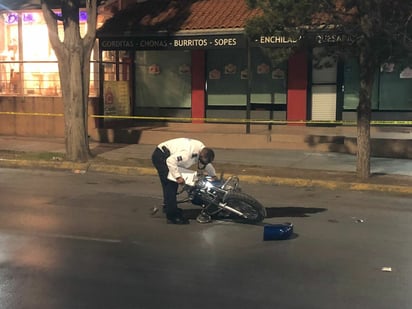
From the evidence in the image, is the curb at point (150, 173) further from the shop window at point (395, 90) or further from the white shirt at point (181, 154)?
the shop window at point (395, 90)

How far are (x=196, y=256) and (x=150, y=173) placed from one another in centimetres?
610

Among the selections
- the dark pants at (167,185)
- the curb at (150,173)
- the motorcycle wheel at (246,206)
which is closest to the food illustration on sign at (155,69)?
the curb at (150,173)

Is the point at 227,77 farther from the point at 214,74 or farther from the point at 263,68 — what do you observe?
the point at 263,68

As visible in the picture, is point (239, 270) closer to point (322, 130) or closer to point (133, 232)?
point (133, 232)

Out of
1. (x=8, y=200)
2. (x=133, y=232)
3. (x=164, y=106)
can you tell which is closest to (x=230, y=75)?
(x=164, y=106)

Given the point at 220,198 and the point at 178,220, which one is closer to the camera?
the point at 220,198

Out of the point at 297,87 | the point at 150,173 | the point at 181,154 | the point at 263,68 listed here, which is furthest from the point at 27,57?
the point at 181,154

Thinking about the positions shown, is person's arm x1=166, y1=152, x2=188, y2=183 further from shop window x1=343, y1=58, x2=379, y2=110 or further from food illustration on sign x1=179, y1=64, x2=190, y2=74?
food illustration on sign x1=179, y1=64, x2=190, y2=74

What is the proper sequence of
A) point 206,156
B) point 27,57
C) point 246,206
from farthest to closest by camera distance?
point 27,57
point 246,206
point 206,156

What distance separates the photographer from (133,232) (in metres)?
7.19

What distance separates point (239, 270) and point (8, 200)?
4.90m

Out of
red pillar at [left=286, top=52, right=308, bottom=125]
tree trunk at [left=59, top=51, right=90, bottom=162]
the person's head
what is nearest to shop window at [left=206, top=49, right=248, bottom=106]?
red pillar at [left=286, top=52, right=308, bottom=125]

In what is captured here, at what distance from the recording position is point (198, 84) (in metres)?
18.5

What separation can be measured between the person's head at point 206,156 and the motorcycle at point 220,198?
1.03 feet
